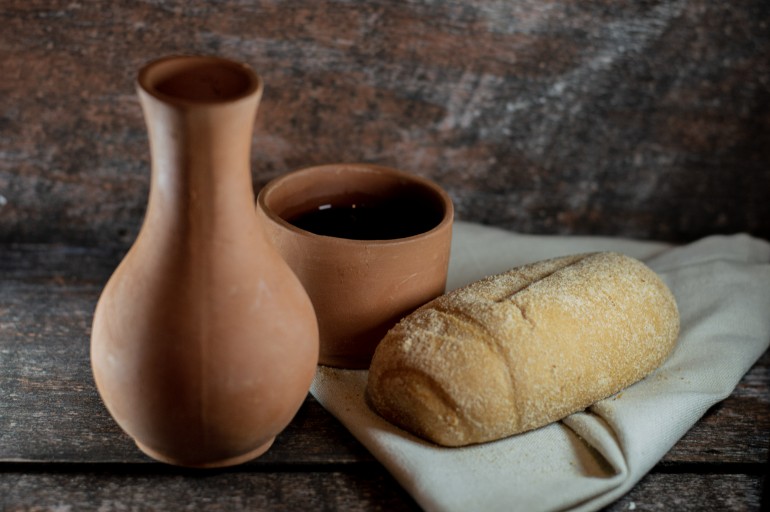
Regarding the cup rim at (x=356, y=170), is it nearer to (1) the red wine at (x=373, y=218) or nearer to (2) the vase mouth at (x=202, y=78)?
(1) the red wine at (x=373, y=218)

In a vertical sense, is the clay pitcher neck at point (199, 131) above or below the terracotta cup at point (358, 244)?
above

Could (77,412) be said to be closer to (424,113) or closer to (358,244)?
(358,244)

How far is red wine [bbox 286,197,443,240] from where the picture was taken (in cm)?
89

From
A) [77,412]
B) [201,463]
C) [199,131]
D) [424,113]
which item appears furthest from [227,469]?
A: [424,113]

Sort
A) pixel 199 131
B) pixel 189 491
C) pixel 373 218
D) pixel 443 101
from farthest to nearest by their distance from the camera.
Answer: pixel 443 101 < pixel 373 218 < pixel 189 491 < pixel 199 131

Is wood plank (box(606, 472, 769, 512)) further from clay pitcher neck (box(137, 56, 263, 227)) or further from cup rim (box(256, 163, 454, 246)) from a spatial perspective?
clay pitcher neck (box(137, 56, 263, 227))

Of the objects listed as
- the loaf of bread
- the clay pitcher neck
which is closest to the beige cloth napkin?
the loaf of bread

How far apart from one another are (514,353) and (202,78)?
1.08ft

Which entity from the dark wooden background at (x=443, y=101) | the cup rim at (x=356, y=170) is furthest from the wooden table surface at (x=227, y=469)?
the dark wooden background at (x=443, y=101)

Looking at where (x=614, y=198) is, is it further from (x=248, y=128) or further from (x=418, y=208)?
(x=248, y=128)

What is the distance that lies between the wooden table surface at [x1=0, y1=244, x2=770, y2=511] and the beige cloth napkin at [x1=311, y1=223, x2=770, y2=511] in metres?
0.02

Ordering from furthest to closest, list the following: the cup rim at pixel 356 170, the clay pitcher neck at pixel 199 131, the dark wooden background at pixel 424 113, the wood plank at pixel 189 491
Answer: the dark wooden background at pixel 424 113, the cup rim at pixel 356 170, the wood plank at pixel 189 491, the clay pitcher neck at pixel 199 131

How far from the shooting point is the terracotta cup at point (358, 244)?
820mm

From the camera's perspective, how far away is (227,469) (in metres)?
0.74
